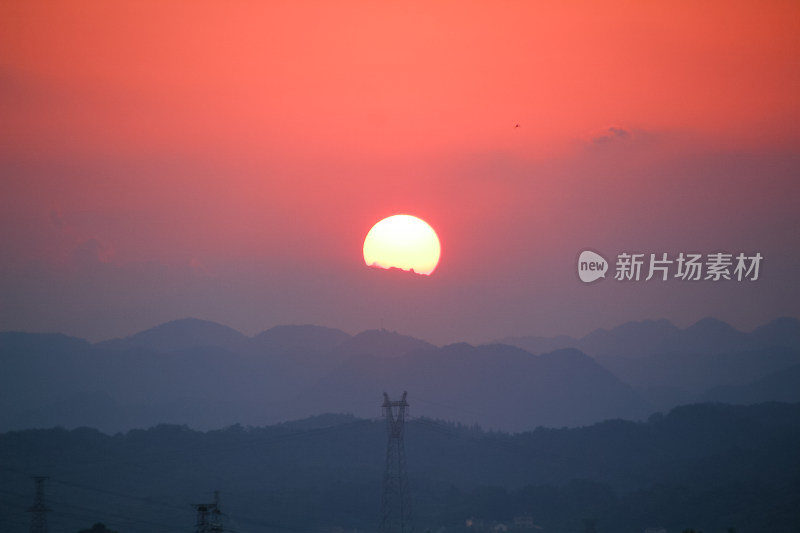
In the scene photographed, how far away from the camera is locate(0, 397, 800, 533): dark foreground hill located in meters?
96.3

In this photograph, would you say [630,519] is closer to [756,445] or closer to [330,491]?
[330,491]

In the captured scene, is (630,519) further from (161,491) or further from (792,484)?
(161,491)

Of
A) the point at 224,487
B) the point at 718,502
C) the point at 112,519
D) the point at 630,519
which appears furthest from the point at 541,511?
the point at 112,519

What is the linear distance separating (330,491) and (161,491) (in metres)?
19.4

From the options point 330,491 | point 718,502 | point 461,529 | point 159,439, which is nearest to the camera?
point 461,529

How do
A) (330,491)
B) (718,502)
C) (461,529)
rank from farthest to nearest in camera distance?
(330,491) → (718,502) → (461,529)

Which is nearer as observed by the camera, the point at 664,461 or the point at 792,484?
the point at 792,484

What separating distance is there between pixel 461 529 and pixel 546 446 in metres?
50.0

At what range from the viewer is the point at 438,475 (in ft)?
413

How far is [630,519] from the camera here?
96750 millimetres

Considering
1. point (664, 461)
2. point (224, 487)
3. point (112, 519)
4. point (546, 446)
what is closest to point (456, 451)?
point (546, 446)

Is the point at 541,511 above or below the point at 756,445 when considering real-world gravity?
below

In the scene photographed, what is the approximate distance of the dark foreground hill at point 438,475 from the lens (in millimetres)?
96312

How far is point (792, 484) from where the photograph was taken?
107 m
